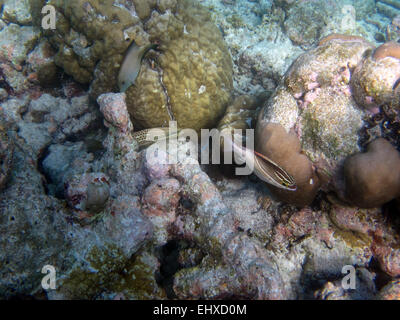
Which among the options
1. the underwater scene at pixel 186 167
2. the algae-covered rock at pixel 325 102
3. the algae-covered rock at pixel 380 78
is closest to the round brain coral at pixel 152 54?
the underwater scene at pixel 186 167

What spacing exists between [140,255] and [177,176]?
3.37 ft

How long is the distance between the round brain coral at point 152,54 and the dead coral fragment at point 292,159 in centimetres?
162

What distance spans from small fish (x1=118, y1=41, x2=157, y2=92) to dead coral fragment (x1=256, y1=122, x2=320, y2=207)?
2.19 m

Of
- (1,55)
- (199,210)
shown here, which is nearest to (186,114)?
(199,210)

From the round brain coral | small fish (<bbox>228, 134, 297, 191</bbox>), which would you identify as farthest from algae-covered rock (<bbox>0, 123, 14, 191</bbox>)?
small fish (<bbox>228, 134, 297, 191</bbox>)

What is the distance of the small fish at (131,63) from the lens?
3.43 metres

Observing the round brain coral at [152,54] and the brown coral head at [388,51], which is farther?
the round brain coral at [152,54]

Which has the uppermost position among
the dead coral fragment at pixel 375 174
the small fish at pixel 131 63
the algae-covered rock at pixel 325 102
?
the small fish at pixel 131 63

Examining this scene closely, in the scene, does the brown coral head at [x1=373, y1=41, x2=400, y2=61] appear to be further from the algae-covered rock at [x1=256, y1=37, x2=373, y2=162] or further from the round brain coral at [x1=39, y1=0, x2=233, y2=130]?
the round brain coral at [x1=39, y1=0, x2=233, y2=130]

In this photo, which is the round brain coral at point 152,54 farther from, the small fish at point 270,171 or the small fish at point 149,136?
the small fish at point 270,171

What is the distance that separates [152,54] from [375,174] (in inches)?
131

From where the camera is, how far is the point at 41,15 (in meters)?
3.82
